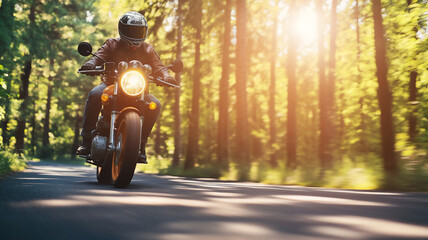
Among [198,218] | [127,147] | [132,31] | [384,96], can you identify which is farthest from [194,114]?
[198,218]

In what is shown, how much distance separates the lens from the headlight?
20.4 feet

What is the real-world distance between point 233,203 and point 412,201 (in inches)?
85.2

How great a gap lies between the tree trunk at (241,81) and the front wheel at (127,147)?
41.0 ft

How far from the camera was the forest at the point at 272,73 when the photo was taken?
455 inches

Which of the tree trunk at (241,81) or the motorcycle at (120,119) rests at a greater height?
the tree trunk at (241,81)

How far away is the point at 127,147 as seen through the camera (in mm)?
5816

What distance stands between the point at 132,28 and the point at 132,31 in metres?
0.05

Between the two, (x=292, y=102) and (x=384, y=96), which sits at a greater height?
(x=292, y=102)

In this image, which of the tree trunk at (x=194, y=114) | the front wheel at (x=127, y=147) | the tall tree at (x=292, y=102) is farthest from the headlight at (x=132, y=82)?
the tree trunk at (x=194, y=114)

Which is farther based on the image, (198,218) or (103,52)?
(103,52)

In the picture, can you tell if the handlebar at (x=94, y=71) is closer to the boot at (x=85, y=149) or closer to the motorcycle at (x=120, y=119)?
the motorcycle at (x=120, y=119)

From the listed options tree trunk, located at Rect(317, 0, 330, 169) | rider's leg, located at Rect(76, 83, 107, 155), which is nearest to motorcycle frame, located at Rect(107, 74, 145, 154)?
rider's leg, located at Rect(76, 83, 107, 155)

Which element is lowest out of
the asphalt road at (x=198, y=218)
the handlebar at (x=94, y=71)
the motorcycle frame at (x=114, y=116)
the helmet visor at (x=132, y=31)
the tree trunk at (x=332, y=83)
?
the asphalt road at (x=198, y=218)

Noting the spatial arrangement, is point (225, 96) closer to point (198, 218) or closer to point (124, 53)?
point (124, 53)
